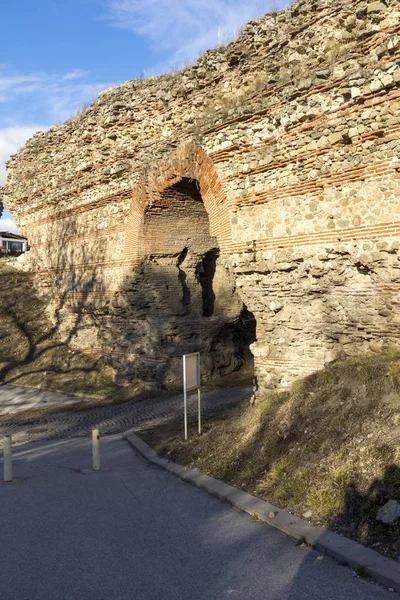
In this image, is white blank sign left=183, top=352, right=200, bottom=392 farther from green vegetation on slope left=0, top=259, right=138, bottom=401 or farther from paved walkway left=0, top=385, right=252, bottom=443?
green vegetation on slope left=0, top=259, right=138, bottom=401

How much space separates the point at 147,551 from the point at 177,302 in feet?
29.6

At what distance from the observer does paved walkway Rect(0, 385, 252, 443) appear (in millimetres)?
10141

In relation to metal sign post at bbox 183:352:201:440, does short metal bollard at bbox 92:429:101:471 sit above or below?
below

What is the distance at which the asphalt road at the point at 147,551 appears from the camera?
3.48 metres

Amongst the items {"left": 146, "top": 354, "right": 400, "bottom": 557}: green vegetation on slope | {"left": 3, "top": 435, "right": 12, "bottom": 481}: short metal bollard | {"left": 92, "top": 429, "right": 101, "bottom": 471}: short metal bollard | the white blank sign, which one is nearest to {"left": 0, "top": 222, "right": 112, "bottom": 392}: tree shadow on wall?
A: the white blank sign

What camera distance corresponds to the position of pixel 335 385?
6266 mm

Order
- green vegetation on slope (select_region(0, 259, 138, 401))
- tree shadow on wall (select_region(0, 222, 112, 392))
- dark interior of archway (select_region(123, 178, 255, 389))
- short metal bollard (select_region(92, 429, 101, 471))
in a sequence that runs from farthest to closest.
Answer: tree shadow on wall (select_region(0, 222, 112, 392))
green vegetation on slope (select_region(0, 259, 138, 401))
dark interior of archway (select_region(123, 178, 255, 389))
short metal bollard (select_region(92, 429, 101, 471))

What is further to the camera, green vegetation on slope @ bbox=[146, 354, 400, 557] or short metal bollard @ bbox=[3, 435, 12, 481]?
short metal bollard @ bbox=[3, 435, 12, 481]

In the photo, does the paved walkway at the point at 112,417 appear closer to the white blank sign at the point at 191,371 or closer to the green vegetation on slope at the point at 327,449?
the white blank sign at the point at 191,371

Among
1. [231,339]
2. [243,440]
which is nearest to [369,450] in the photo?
[243,440]

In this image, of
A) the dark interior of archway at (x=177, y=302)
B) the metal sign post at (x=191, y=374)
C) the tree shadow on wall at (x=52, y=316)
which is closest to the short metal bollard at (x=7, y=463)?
the metal sign post at (x=191, y=374)

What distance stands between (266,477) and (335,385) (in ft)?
4.99

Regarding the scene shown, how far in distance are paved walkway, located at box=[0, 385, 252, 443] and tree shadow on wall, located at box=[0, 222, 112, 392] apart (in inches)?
77.0

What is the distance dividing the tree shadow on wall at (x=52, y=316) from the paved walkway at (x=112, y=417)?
6.42ft
